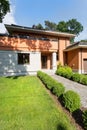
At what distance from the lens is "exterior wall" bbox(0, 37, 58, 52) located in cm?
2095

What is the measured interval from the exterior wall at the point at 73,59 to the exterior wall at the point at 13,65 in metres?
5.53

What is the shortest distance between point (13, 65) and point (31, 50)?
3.35 m

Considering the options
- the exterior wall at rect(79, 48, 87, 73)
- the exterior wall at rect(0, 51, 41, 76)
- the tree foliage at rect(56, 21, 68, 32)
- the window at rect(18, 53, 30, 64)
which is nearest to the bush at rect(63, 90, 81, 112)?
the exterior wall at rect(0, 51, 41, 76)

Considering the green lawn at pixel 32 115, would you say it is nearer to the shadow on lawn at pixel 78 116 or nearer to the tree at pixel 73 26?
the shadow on lawn at pixel 78 116

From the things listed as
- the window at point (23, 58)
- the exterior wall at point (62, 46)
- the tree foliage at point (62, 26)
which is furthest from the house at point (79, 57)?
the tree foliage at point (62, 26)

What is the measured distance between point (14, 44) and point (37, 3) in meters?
6.04

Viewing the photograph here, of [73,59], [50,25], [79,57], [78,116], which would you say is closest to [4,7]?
[79,57]

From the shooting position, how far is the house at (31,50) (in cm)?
2106

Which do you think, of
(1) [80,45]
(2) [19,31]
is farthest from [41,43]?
(1) [80,45]

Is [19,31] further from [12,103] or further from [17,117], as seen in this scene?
[17,117]

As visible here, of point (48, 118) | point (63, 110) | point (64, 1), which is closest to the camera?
point (48, 118)

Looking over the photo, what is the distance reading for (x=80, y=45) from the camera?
21.3 m

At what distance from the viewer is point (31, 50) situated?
22.6m

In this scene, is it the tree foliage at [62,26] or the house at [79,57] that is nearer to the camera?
the house at [79,57]
